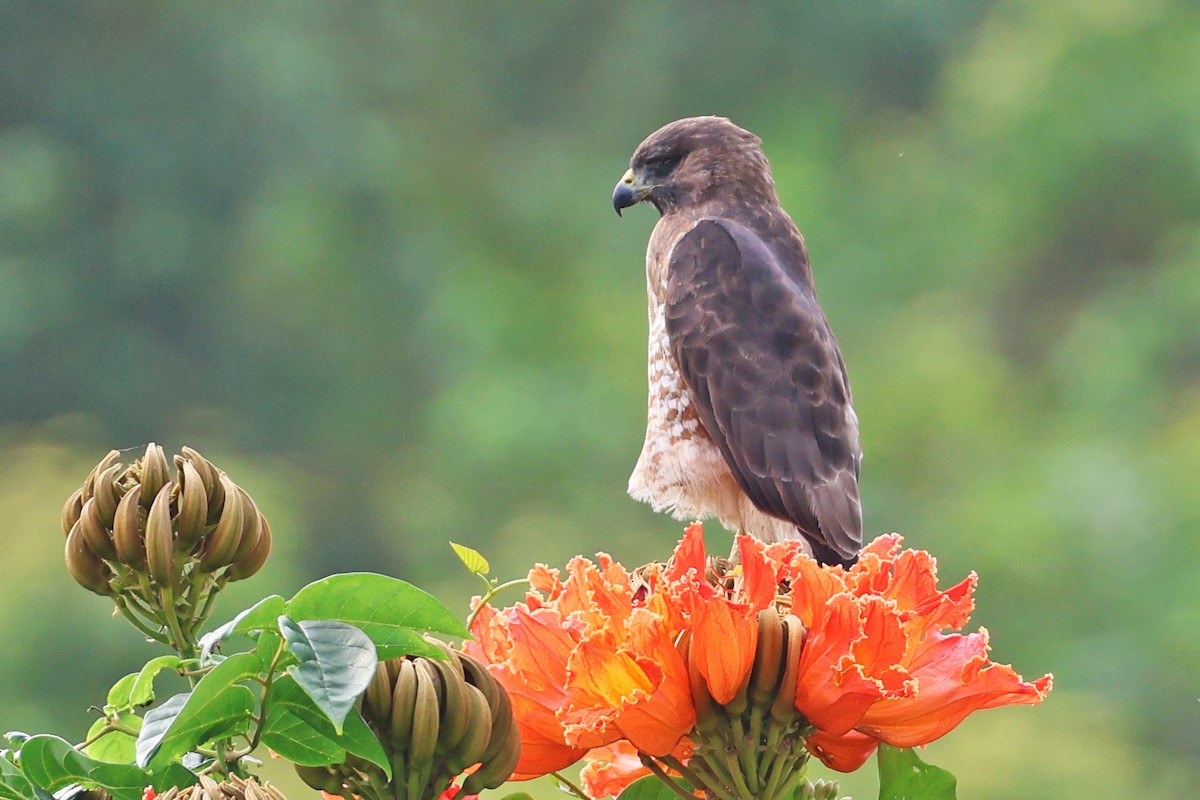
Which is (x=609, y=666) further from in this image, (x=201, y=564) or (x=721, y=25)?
(x=721, y=25)

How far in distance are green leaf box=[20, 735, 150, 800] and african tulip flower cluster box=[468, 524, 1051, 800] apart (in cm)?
19

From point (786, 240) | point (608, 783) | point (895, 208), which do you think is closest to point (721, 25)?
point (895, 208)

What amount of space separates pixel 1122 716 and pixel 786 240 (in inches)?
196

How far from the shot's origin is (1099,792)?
265 inches

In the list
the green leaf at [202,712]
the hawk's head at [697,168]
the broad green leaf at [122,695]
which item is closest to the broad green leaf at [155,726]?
the green leaf at [202,712]

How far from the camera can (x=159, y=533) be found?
713mm

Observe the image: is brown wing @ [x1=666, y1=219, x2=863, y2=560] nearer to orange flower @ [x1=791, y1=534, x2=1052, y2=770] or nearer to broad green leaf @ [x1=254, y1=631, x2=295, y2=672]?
orange flower @ [x1=791, y1=534, x2=1052, y2=770]

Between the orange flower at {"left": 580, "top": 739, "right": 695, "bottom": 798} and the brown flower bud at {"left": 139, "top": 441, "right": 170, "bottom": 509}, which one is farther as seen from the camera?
the orange flower at {"left": 580, "top": 739, "right": 695, "bottom": 798}

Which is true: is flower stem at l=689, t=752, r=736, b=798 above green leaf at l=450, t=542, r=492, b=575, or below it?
below

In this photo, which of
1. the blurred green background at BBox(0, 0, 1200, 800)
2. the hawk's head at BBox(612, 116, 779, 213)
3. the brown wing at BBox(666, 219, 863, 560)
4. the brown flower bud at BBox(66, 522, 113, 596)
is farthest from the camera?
the blurred green background at BBox(0, 0, 1200, 800)

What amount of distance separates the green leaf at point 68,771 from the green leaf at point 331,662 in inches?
3.3

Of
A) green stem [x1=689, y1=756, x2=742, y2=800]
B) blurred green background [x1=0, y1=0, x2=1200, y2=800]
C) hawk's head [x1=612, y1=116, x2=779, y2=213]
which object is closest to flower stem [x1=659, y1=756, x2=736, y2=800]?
green stem [x1=689, y1=756, x2=742, y2=800]

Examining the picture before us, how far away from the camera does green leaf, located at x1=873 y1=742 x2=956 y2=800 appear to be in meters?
0.84

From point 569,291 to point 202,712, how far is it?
8652 millimetres
